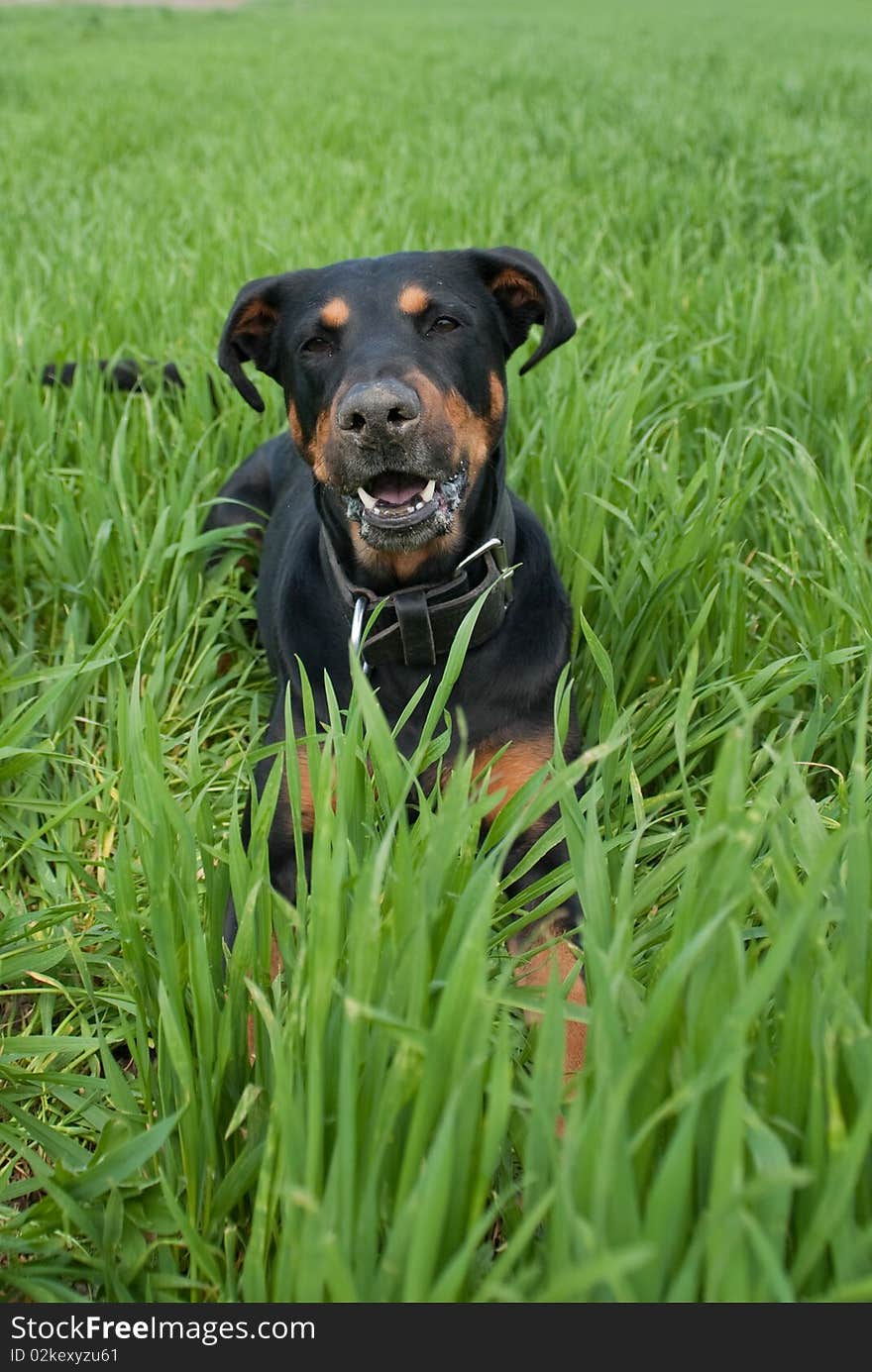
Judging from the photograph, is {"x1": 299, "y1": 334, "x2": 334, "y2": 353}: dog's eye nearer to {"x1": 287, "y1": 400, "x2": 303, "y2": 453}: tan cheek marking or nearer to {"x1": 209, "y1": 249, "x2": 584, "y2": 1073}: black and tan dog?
{"x1": 209, "y1": 249, "x2": 584, "y2": 1073}: black and tan dog

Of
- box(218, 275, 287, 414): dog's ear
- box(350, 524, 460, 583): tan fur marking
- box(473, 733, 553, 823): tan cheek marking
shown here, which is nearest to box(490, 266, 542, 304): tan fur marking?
box(218, 275, 287, 414): dog's ear

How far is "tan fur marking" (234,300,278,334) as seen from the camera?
267 cm

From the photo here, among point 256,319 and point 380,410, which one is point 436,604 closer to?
point 380,410

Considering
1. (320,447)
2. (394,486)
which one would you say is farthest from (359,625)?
(320,447)

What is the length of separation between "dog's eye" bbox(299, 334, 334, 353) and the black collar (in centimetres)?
45

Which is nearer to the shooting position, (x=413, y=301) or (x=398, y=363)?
(x=398, y=363)

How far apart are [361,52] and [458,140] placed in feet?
34.6

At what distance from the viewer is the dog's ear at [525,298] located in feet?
7.88

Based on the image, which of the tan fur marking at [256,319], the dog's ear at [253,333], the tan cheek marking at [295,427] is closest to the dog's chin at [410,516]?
the tan cheek marking at [295,427]

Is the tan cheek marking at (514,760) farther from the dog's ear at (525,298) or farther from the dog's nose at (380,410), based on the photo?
the dog's ear at (525,298)

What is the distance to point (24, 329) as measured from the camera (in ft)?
13.1

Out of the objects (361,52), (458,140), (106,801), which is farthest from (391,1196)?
(361,52)

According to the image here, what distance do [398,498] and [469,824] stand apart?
3.46 ft

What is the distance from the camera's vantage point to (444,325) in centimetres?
247
